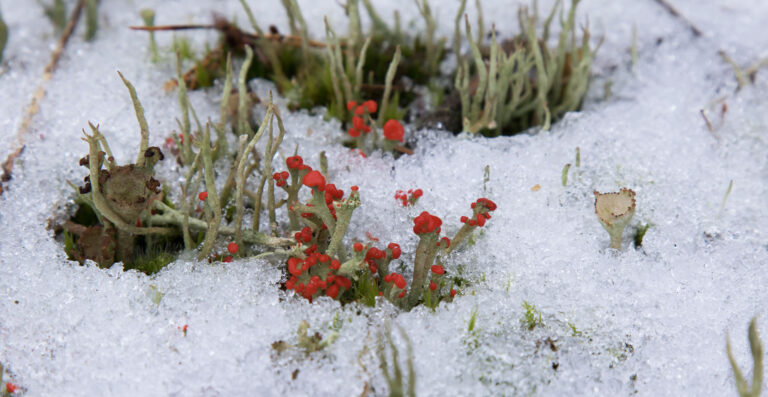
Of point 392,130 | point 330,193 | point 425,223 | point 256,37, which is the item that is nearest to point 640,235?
point 425,223

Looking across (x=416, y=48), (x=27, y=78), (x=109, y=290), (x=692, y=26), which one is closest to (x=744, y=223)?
(x=692, y=26)

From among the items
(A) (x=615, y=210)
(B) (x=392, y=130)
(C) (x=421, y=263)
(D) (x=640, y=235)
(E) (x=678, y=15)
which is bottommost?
(C) (x=421, y=263)

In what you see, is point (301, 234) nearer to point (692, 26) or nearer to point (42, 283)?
point (42, 283)

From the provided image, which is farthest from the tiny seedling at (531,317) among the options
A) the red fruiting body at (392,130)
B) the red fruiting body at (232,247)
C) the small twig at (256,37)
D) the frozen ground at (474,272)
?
the small twig at (256,37)

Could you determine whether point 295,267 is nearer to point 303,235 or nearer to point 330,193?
point 303,235

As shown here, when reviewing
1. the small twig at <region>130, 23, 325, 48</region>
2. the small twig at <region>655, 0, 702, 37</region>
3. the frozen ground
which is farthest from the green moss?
the small twig at <region>655, 0, 702, 37</region>

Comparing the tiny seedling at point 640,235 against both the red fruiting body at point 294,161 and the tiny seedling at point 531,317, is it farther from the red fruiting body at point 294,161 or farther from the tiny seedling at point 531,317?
the red fruiting body at point 294,161
